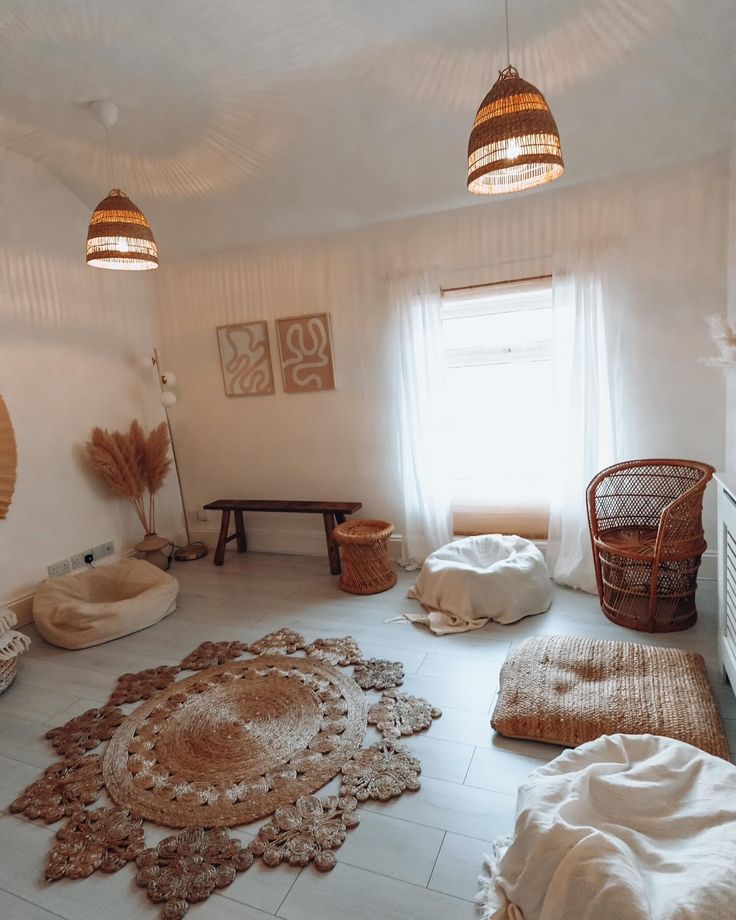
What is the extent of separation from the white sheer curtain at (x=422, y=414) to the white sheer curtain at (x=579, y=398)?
0.74 meters

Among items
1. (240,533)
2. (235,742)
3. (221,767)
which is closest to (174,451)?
(240,533)

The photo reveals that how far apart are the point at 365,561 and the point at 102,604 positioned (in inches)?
62.8

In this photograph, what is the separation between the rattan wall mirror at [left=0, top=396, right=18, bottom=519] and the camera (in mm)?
3285

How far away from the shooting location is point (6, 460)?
331 cm

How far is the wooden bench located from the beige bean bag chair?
73 centimetres

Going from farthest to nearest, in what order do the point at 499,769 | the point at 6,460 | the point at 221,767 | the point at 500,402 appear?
the point at 500,402, the point at 6,460, the point at 221,767, the point at 499,769

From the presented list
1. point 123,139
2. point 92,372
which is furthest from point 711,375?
point 92,372

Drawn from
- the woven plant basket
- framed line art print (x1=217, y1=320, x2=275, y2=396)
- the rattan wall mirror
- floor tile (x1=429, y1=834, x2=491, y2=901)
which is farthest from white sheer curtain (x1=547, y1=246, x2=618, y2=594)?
the rattan wall mirror

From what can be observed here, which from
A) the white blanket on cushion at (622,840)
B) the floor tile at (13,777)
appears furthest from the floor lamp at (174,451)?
the white blanket on cushion at (622,840)

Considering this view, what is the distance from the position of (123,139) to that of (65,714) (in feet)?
10.2

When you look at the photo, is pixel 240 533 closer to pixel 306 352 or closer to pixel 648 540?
pixel 306 352

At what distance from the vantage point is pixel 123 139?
10.2 feet

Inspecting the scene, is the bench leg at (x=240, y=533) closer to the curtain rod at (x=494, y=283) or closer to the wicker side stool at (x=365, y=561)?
the wicker side stool at (x=365, y=561)

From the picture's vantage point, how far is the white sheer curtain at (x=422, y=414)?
3.60 m
